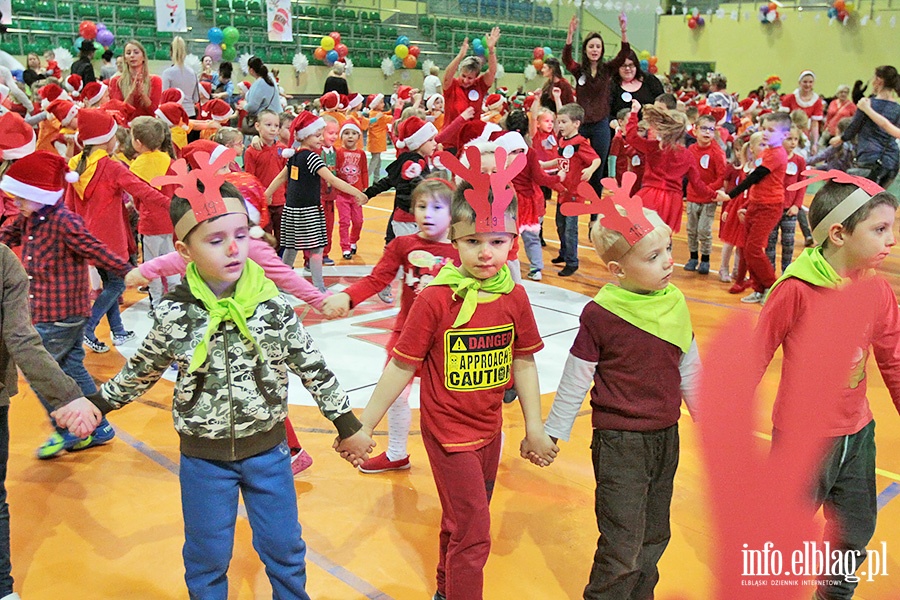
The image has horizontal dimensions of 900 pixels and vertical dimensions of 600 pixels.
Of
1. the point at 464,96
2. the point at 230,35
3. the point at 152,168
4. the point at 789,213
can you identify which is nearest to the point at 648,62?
the point at 230,35

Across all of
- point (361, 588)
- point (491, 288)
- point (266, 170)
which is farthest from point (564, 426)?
point (266, 170)

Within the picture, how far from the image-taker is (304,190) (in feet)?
23.2

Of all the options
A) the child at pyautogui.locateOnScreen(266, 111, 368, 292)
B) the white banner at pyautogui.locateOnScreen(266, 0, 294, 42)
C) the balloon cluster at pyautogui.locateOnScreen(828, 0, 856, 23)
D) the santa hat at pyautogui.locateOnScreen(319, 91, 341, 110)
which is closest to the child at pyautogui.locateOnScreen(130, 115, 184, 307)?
the child at pyautogui.locateOnScreen(266, 111, 368, 292)

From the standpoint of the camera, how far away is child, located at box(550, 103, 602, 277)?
8359mm

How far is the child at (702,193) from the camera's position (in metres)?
8.17

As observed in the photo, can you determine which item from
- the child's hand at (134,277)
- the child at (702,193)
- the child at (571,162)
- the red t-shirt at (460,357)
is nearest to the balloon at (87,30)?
the child at (571,162)

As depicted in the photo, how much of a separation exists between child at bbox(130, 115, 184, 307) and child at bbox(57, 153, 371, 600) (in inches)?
145

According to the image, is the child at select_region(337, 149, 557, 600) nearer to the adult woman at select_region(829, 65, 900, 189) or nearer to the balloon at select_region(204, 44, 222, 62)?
the adult woman at select_region(829, 65, 900, 189)

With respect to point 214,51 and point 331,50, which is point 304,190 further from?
point 331,50

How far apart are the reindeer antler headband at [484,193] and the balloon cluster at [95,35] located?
57.0 feet

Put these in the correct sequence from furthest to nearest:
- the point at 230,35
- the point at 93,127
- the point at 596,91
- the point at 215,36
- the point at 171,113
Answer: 1. the point at 230,35
2. the point at 215,36
3. the point at 596,91
4. the point at 171,113
5. the point at 93,127

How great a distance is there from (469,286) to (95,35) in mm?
18159

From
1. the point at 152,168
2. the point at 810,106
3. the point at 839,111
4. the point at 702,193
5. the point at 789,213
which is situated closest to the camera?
the point at 152,168

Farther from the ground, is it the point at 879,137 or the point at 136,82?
the point at 136,82
